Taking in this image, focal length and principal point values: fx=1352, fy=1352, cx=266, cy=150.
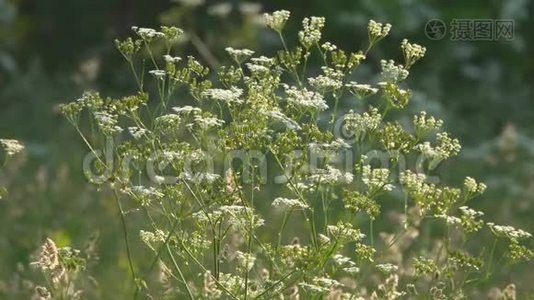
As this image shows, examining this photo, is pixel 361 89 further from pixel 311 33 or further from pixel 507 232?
pixel 507 232

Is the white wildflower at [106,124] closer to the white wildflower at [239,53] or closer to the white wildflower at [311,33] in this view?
the white wildflower at [239,53]

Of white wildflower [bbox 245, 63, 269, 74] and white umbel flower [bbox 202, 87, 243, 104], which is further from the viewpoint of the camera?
white wildflower [bbox 245, 63, 269, 74]

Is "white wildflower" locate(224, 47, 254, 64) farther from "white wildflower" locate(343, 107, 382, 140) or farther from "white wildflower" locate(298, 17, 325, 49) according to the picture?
"white wildflower" locate(343, 107, 382, 140)

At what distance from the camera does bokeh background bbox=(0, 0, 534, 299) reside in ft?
23.5

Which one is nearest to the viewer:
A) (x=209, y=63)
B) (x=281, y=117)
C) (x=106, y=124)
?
(x=281, y=117)

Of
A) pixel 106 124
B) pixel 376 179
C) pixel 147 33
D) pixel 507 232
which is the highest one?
pixel 147 33

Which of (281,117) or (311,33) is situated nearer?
(281,117)

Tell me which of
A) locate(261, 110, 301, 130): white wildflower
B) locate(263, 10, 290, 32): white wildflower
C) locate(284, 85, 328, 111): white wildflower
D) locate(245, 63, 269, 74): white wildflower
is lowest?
locate(261, 110, 301, 130): white wildflower

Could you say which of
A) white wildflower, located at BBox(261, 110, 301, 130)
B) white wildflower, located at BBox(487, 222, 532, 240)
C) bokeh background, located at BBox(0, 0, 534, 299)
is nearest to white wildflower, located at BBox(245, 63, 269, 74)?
white wildflower, located at BBox(261, 110, 301, 130)

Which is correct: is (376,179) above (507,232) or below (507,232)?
above

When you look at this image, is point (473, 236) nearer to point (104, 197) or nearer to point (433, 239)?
point (433, 239)

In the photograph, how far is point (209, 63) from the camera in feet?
34.4

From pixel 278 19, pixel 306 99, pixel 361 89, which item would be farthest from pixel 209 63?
pixel 306 99

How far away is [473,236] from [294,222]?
985 millimetres
